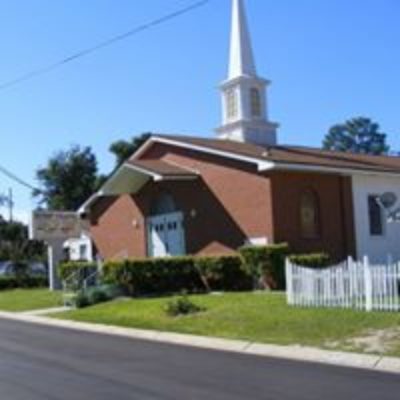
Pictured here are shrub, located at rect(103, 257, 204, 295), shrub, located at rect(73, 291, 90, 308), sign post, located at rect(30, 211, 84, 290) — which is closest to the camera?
shrub, located at rect(73, 291, 90, 308)

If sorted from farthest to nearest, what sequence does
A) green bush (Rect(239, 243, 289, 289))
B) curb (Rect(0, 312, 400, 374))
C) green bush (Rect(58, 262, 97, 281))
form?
green bush (Rect(58, 262, 97, 281)), green bush (Rect(239, 243, 289, 289)), curb (Rect(0, 312, 400, 374))

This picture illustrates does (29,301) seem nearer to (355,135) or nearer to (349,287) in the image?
(349,287)

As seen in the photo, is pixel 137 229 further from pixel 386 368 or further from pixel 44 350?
pixel 386 368

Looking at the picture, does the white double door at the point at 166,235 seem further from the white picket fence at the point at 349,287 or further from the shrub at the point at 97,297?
the white picket fence at the point at 349,287

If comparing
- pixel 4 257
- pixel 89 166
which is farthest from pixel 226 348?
pixel 89 166

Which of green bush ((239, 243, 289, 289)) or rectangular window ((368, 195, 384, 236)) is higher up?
rectangular window ((368, 195, 384, 236))

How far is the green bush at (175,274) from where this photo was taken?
27516 millimetres

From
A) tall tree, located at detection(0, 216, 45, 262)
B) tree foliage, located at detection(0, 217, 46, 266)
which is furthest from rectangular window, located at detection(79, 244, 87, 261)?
tall tree, located at detection(0, 216, 45, 262)

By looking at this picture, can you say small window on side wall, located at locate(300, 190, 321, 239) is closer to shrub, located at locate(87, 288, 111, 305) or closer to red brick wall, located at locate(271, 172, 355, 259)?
red brick wall, located at locate(271, 172, 355, 259)

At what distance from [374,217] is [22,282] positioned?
20638mm

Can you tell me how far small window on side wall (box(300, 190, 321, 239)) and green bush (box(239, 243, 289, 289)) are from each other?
2.73 meters

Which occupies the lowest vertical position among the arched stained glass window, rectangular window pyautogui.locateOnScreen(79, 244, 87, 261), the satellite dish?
rectangular window pyautogui.locateOnScreen(79, 244, 87, 261)

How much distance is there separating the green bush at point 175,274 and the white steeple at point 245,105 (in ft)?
25.4

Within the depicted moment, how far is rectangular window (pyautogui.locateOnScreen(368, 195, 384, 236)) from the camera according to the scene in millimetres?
31391
